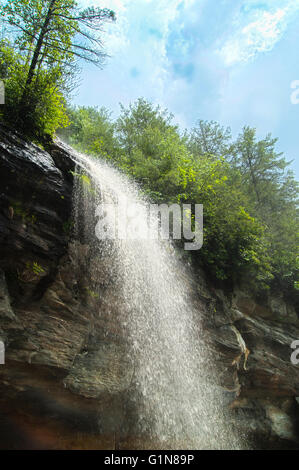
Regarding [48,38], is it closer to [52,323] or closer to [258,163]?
[52,323]

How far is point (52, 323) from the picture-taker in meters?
5.28

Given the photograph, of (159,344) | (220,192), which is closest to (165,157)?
(220,192)

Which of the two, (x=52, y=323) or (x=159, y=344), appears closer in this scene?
(x=52, y=323)

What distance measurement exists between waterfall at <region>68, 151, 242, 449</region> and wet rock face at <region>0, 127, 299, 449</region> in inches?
11.0

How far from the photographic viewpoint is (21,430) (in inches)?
197

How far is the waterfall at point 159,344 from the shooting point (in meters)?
5.95

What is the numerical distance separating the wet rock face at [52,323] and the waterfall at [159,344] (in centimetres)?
28

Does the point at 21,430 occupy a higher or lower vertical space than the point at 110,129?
lower

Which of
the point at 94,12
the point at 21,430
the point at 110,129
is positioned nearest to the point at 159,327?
the point at 21,430

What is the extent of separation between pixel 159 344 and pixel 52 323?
2.84 meters

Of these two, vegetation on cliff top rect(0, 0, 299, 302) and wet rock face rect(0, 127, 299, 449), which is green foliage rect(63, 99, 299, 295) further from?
wet rock face rect(0, 127, 299, 449)

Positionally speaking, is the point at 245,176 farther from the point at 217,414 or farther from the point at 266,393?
the point at 217,414

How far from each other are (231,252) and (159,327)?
463 cm

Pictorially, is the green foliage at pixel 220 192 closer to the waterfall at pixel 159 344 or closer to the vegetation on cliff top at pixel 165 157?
the vegetation on cliff top at pixel 165 157
